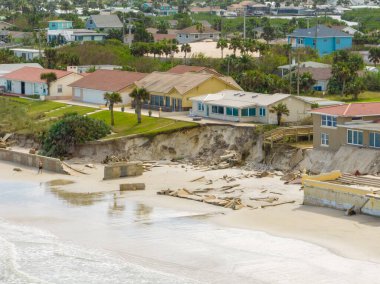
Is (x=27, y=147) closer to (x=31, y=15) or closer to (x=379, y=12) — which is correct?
(x=31, y=15)

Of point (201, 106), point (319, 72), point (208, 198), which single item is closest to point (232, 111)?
point (201, 106)

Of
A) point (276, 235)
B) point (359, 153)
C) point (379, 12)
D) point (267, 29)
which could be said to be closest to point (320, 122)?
point (359, 153)

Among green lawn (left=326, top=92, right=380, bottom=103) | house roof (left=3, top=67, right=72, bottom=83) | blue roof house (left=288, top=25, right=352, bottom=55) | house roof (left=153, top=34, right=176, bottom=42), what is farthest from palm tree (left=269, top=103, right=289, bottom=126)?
house roof (left=153, top=34, right=176, bottom=42)

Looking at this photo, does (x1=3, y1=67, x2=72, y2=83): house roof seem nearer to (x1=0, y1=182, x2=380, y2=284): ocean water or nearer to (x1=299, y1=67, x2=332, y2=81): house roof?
(x1=299, y1=67, x2=332, y2=81): house roof

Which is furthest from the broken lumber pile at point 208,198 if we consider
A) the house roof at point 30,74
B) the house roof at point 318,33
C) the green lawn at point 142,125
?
the house roof at point 318,33

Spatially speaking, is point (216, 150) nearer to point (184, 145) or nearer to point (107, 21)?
point (184, 145)

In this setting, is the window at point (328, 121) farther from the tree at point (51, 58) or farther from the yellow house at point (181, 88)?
the tree at point (51, 58)
